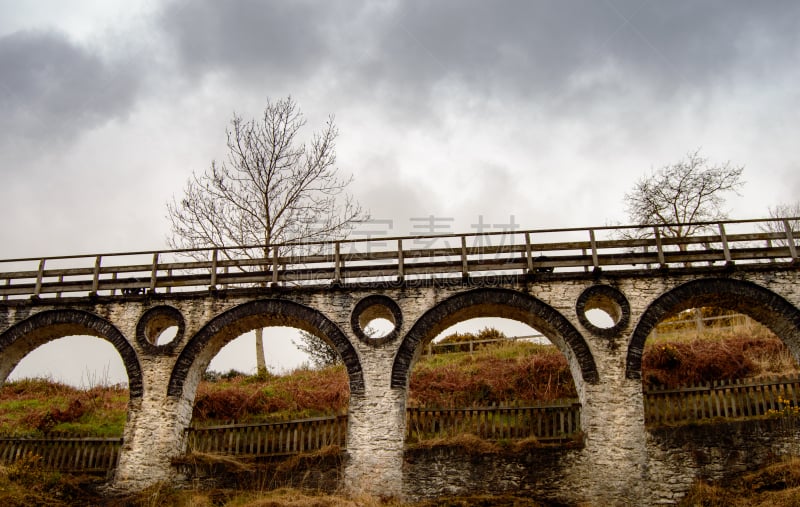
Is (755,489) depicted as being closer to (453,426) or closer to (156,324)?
(453,426)

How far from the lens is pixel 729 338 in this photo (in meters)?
22.7

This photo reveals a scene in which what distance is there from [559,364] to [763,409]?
6970 mm

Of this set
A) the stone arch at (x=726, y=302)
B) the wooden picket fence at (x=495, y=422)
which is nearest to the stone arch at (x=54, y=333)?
the wooden picket fence at (x=495, y=422)

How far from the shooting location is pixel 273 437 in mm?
16594

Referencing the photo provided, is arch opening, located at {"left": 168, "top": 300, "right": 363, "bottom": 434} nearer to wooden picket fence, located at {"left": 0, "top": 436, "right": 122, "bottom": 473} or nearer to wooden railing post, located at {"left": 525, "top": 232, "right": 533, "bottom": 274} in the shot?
wooden picket fence, located at {"left": 0, "top": 436, "right": 122, "bottom": 473}

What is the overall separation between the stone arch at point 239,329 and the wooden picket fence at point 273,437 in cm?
137

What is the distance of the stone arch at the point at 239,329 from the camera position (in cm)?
1752

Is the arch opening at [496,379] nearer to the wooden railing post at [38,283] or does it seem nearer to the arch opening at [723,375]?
the arch opening at [723,375]

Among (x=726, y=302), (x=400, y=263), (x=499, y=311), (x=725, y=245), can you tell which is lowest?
(x=499, y=311)

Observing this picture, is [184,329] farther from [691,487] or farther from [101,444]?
[691,487]

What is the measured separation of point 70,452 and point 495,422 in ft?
37.6

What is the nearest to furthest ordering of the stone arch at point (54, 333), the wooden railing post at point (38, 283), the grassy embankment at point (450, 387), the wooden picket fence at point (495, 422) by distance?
the wooden picket fence at point (495, 422) → the stone arch at point (54, 333) → the wooden railing post at point (38, 283) → the grassy embankment at point (450, 387)

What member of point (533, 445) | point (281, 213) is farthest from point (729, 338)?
point (281, 213)

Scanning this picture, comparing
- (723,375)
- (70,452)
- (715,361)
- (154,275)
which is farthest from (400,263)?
(723,375)
